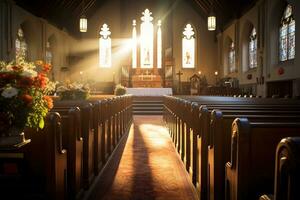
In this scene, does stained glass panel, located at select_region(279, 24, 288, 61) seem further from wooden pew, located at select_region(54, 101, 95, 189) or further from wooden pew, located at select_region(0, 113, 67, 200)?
wooden pew, located at select_region(0, 113, 67, 200)

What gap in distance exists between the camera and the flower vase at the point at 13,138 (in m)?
1.98

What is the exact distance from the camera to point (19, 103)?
203cm

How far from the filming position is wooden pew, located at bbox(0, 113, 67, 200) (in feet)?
6.75

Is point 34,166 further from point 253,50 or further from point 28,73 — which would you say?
point 253,50

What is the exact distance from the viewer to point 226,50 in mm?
16656

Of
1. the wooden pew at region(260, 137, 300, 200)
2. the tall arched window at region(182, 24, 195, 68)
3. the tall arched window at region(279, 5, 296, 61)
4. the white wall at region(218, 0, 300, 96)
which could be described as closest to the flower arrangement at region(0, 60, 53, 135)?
the wooden pew at region(260, 137, 300, 200)

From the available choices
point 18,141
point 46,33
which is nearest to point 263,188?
point 18,141

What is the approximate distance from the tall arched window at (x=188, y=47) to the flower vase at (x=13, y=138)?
16.4 meters

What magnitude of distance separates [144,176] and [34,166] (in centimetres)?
175

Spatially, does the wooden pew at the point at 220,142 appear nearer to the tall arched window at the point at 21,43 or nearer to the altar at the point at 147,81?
the tall arched window at the point at 21,43

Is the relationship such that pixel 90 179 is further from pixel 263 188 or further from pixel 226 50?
pixel 226 50

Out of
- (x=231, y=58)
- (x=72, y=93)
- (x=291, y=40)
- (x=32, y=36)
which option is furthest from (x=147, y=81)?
(x=72, y=93)

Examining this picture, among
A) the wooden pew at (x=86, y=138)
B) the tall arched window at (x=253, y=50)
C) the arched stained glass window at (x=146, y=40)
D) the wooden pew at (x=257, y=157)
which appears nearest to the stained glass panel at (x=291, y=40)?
the tall arched window at (x=253, y=50)

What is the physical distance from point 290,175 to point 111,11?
18.0 meters
